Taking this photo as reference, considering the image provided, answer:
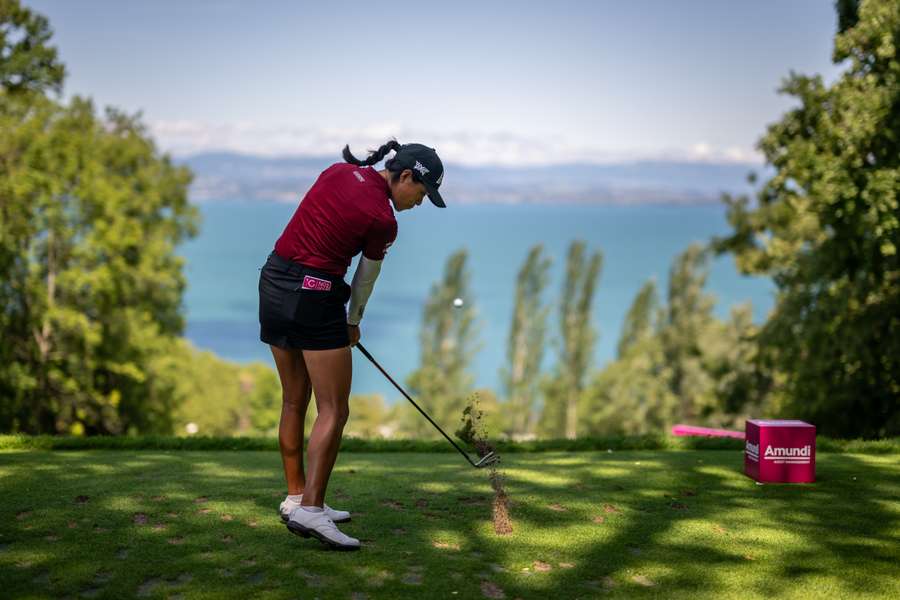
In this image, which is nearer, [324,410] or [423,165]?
[423,165]

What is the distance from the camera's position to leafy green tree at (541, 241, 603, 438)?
64.1m

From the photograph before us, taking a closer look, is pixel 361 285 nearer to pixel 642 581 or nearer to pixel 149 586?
pixel 149 586

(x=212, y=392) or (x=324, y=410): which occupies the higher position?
(x=324, y=410)

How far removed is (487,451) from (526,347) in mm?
60698

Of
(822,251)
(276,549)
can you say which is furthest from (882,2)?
(276,549)

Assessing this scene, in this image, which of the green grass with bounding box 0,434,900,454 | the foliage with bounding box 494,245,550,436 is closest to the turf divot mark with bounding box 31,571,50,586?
the green grass with bounding box 0,434,900,454

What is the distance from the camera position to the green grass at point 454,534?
4.66 m

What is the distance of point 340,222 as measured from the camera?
201 inches

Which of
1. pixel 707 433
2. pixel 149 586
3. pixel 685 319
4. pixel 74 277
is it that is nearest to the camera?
pixel 149 586

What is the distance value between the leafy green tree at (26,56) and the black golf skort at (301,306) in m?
24.6

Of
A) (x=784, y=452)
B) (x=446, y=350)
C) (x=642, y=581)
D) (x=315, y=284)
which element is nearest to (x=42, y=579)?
(x=315, y=284)

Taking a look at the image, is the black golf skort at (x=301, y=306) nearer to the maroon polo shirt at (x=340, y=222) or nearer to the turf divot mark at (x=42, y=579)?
the maroon polo shirt at (x=340, y=222)

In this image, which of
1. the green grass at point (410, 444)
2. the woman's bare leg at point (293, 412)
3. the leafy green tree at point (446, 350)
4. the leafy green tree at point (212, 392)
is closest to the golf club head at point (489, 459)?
the woman's bare leg at point (293, 412)

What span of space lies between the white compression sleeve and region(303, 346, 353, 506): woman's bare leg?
0.21 metres
